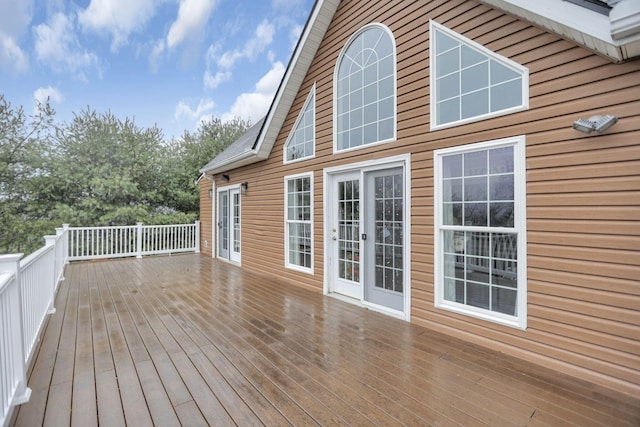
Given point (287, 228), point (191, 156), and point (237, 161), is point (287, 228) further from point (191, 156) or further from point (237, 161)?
point (191, 156)

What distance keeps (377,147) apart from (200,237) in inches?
323

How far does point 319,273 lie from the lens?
4988mm

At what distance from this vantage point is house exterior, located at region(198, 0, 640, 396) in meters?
2.18

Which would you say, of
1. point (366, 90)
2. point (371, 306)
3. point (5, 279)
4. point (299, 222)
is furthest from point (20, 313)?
point (366, 90)

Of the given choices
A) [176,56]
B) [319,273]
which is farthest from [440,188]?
[176,56]

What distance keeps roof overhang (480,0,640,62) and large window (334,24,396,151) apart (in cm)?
157

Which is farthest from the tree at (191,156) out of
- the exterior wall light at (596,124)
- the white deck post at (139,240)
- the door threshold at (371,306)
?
the exterior wall light at (596,124)

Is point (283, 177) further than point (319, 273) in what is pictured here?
Yes

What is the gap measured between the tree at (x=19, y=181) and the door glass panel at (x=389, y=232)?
478 inches

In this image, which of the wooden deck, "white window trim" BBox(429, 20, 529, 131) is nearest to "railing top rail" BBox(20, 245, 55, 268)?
the wooden deck

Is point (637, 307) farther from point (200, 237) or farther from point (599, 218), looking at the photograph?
point (200, 237)

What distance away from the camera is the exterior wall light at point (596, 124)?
2.14m

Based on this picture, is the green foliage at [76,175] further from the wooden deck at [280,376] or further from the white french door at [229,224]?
the wooden deck at [280,376]

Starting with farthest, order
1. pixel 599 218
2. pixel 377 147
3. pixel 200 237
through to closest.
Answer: pixel 200 237
pixel 377 147
pixel 599 218
